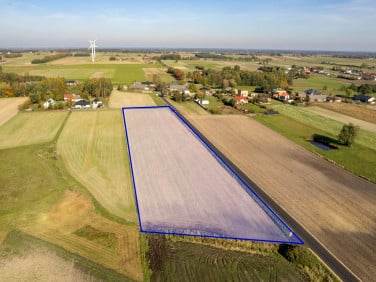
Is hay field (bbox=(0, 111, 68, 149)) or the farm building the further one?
the farm building

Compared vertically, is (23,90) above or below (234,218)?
above

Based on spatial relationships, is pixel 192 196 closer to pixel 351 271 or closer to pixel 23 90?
pixel 351 271

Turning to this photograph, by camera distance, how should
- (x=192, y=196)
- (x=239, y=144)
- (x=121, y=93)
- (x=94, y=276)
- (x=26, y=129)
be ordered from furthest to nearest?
(x=121, y=93)
(x=26, y=129)
(x=239, y=144)
(x=192, y=196)
(x=94, y=276)

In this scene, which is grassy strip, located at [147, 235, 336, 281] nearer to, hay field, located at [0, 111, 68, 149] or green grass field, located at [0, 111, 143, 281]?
green grass field, located at [0, 111, 143, 281]

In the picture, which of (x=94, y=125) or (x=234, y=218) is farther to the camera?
(x=94, y=125)

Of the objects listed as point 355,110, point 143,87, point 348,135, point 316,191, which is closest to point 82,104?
point 143,87

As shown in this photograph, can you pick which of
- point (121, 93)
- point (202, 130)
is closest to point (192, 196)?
point (202, 130)

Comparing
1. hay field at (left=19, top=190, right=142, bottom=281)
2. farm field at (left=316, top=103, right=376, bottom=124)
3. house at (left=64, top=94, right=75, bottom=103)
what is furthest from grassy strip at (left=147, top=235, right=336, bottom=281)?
house at (left=64, top=94, right=75, bottom=103)
